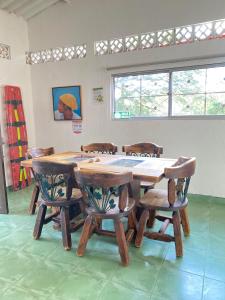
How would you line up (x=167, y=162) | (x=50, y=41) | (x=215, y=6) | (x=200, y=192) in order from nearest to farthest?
(x=167, y=162) < (x=215, y=6) < (x=200, y=192) < (x=50, y=41)

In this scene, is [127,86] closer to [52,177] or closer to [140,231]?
[52,177]

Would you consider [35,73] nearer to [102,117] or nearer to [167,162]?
[102,117]

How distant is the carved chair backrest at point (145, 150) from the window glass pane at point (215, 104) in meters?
0.97

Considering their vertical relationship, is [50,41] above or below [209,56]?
above

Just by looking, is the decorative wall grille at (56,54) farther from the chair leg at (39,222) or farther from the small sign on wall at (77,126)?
the chair leg at (39,222)

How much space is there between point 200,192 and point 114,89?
6.78 feet

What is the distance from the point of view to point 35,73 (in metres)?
4.30

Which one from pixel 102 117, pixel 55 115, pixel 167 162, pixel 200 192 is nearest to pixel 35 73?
pixel 55 115

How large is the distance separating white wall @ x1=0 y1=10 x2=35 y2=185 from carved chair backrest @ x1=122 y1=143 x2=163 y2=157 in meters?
2.19

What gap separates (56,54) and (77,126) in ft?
4.28

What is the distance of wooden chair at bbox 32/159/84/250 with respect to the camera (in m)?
2.05

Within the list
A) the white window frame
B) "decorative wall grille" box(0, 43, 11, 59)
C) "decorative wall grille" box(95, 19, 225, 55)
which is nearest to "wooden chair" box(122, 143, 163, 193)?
the white window frame

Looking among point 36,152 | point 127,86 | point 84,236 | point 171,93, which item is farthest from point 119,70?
point 84,236

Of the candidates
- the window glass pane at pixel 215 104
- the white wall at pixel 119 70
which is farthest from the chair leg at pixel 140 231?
the window glass pane at pixel 215 104
